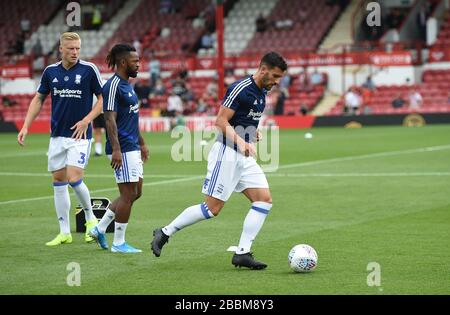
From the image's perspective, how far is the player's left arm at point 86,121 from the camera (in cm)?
1238

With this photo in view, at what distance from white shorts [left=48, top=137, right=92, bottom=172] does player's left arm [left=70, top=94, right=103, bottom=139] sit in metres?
0.12

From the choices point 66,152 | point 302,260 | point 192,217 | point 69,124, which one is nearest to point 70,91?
point 69,124

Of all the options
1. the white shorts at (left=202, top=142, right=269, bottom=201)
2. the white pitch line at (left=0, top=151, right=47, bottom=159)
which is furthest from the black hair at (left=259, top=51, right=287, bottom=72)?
the white pitch line at (left=0, top=151, right=47, bottom=159)

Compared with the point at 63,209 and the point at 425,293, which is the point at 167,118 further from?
the point at 425,293

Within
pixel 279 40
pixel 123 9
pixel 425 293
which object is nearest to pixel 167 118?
pixel 279 40

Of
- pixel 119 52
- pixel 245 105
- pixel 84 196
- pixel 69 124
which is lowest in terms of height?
pixel 84 196

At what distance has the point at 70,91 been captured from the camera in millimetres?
12695

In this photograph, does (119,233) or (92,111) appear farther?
Answer: (92,111)

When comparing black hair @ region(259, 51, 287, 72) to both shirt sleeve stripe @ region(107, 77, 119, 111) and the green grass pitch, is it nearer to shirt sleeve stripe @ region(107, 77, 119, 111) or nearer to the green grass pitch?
shirt sleeve stripe @ region(107, 77, 119, 111)

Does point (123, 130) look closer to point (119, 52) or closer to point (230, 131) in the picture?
point (119, 52)

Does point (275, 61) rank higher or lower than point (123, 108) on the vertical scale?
higher

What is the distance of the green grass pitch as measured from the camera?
9.87m

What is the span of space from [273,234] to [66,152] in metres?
2.81

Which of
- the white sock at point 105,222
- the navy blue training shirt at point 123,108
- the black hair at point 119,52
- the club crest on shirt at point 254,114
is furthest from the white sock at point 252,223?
the black hair at point 119,52
